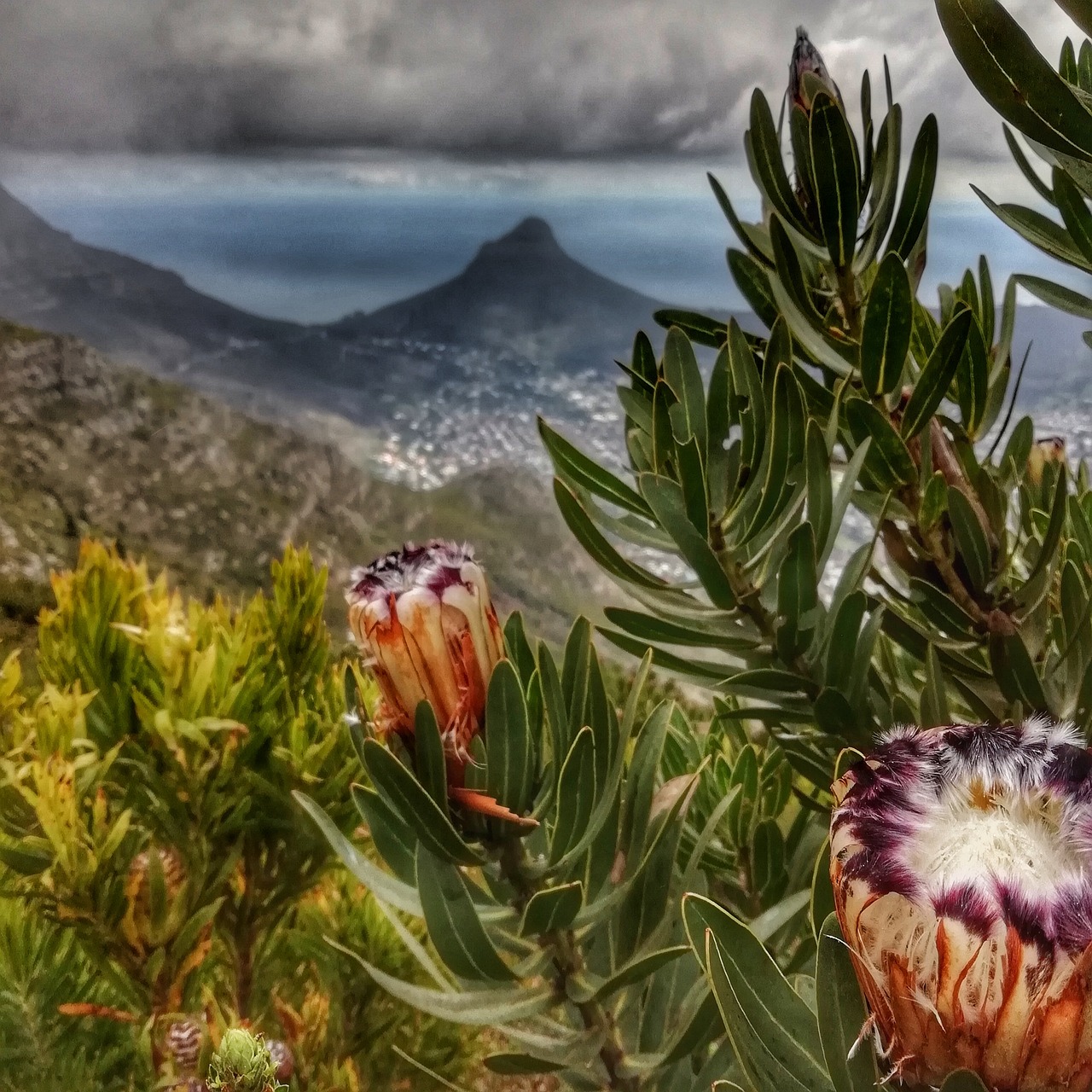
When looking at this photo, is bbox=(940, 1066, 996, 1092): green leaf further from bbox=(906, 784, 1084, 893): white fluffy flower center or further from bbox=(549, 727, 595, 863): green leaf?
bbox=(549, 727, 595, 863): green leaf

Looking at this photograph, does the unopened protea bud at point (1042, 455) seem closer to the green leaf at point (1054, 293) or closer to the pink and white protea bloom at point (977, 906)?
the green leaf at point (1054, 293)

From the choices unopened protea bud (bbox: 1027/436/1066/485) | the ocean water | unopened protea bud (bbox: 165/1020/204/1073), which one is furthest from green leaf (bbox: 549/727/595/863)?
the ocean water

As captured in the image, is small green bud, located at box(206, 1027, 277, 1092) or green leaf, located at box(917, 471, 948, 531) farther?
green leaf, located at box(917, 471, 948, 531)

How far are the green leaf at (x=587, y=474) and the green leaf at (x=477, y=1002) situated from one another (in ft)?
0.59

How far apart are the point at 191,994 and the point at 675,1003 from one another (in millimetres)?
337

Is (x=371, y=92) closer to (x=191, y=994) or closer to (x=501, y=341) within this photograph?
(x=501, y=341)

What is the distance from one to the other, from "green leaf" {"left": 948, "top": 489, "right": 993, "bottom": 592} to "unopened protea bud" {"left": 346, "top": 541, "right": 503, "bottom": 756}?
0.17 meters

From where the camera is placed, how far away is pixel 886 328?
0.99 feet

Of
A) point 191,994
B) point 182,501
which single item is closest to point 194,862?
point 191,994

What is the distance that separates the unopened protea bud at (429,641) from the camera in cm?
30

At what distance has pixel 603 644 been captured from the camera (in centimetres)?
179

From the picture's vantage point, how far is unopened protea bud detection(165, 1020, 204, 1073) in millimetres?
414

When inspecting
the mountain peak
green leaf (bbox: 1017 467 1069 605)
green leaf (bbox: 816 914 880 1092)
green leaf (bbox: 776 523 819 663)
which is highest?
the mountain peak

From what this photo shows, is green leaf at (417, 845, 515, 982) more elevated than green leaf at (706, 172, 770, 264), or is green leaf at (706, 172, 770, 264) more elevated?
green leaf at (706, 172, 770, 264)
